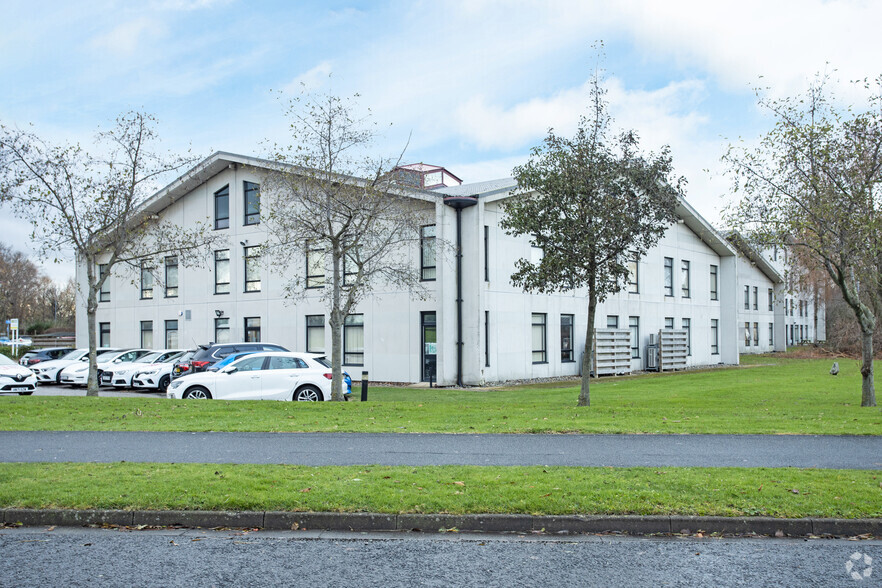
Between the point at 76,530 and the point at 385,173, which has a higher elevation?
the point at 385,173

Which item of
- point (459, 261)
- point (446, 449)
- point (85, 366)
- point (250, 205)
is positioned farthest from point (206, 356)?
point (446, 449)

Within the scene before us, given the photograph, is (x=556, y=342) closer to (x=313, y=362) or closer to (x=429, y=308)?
(x=429, y=308)

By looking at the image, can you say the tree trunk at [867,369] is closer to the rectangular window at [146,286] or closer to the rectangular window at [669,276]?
the rectangular window at [669,276]

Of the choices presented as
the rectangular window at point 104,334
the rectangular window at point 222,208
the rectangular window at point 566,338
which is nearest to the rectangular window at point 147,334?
the rectangular window at point 104,334

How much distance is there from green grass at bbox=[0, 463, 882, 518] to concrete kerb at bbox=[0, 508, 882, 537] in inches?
5.0

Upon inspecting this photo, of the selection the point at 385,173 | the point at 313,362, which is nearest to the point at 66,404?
the point at 313,362

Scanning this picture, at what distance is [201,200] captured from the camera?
114ft

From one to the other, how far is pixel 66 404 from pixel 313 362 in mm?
5981

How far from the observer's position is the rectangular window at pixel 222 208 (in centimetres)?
3394

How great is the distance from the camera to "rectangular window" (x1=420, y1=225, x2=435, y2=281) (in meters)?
27.1

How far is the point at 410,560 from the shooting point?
6.19 meters

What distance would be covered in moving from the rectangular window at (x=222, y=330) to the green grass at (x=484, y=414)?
41.0 feet

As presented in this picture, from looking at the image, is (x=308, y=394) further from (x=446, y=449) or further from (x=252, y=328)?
(x=252, y=328)

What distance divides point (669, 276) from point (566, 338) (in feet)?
35.2
